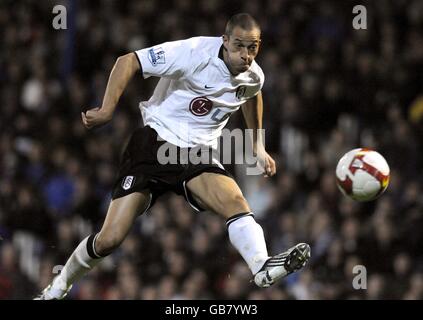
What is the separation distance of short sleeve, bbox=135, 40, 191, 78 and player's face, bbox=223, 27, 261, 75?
0.28m

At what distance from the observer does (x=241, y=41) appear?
6.97m

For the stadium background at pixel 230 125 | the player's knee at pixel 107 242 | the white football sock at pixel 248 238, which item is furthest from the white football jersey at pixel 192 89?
the stadium background at pixel 230 125

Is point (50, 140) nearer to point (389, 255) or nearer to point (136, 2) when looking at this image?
point (136, 2)

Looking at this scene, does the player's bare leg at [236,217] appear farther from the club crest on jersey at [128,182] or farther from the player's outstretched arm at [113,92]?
the player's outstretched arm at [113,92]

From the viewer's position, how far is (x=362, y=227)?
34.2 ft

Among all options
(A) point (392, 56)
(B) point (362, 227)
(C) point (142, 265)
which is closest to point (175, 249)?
(C) point (142, 265)

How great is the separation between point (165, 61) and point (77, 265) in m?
1.60

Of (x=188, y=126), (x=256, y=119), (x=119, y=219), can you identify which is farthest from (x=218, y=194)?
(x=256, y=119)

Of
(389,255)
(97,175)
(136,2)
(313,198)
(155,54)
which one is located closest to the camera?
(155,54)

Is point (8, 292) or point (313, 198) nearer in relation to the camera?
point (8, 292)

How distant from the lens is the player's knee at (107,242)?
281 inches

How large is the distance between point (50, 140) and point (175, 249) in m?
2.44
